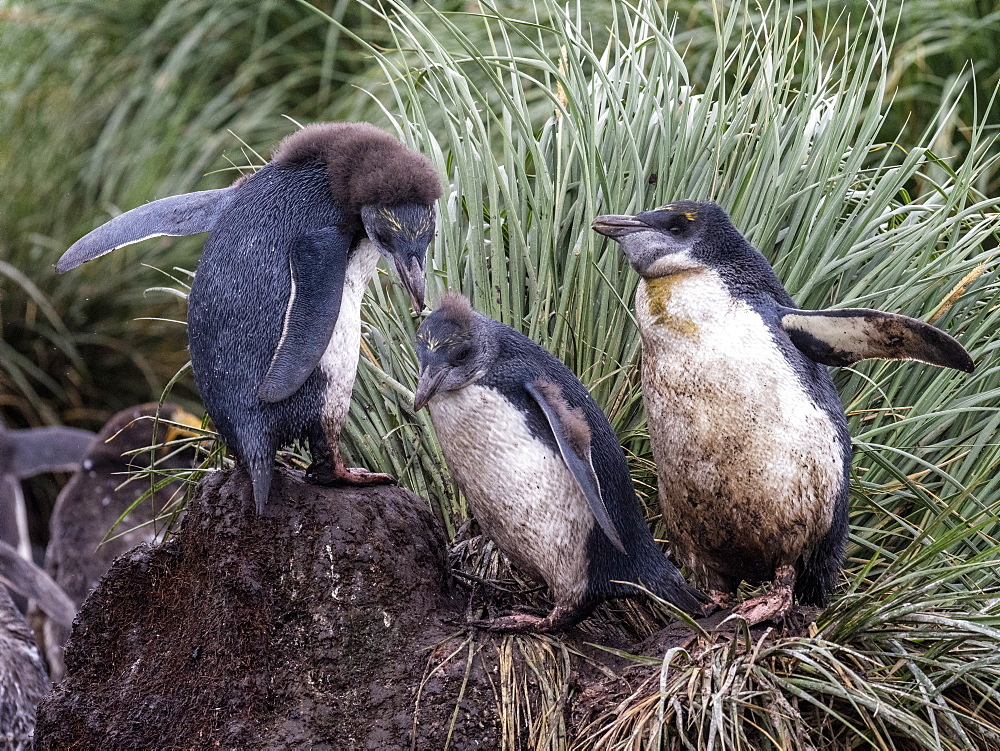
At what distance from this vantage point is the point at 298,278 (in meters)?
2.39

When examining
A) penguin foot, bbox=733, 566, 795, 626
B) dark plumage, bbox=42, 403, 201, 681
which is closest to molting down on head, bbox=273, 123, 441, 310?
penguin foot, bbox=733, 566, 795, 626

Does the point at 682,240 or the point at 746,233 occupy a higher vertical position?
the point at 682,240

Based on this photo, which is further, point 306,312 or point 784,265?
point 784,265

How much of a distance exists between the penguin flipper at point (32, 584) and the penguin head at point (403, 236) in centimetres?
295

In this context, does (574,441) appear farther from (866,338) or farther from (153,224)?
(153,224)

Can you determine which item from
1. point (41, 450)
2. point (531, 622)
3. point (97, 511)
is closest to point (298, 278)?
point (531, 622)

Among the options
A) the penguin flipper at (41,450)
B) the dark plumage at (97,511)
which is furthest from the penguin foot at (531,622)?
the penguin flipper at (41,450)

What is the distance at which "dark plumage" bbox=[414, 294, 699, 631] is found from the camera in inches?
96.2

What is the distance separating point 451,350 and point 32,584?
3.10 meters

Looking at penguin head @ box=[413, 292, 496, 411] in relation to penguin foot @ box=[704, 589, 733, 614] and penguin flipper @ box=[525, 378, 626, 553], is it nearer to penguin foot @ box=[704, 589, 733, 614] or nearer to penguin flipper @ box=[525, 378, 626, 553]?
penguin flipper @ box=[525, 378, 626, 553]

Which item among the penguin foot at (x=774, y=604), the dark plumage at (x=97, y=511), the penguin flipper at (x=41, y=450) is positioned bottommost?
the penguin flipper at (x=41, y=450)

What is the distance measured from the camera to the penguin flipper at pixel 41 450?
6.36 meters

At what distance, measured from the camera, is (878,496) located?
2998 mm

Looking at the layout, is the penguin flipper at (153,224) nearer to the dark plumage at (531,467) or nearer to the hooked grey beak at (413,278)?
the hooked grey beak at (413,278)
